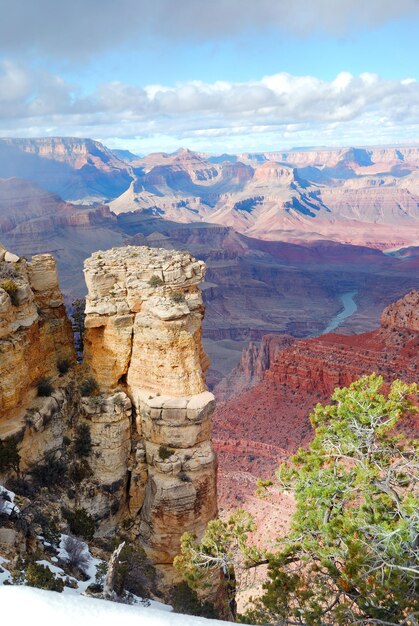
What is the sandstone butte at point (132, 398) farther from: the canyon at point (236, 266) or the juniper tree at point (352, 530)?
the canyon at point (236, 266)

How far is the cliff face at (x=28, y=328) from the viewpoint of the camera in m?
15.7

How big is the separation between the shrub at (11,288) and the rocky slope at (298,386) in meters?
24.2

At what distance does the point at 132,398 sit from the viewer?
17906mm

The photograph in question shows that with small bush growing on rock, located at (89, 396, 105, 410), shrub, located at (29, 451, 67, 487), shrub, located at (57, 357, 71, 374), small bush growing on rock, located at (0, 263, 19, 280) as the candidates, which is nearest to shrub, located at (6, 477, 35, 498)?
shrub, located at (29, 451, 67, 487)

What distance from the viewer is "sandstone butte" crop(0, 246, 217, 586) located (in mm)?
16906

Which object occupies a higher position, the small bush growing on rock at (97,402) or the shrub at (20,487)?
the small bush growing on rock at (97,402)

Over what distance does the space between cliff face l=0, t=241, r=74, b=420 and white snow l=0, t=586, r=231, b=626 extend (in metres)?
9.92

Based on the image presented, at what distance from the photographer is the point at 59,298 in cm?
1856

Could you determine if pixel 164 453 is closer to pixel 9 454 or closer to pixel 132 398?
pixel 132 398

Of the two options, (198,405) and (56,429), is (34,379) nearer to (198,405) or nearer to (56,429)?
(56,429)

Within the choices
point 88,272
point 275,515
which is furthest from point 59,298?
point 275,515

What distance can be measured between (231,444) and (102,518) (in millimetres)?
25348

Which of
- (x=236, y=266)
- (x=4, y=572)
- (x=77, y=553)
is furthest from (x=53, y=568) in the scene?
(x=236, y=266)

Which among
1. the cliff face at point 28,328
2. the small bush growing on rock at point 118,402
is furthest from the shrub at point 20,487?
the small bush growing on rock at point 118,402
